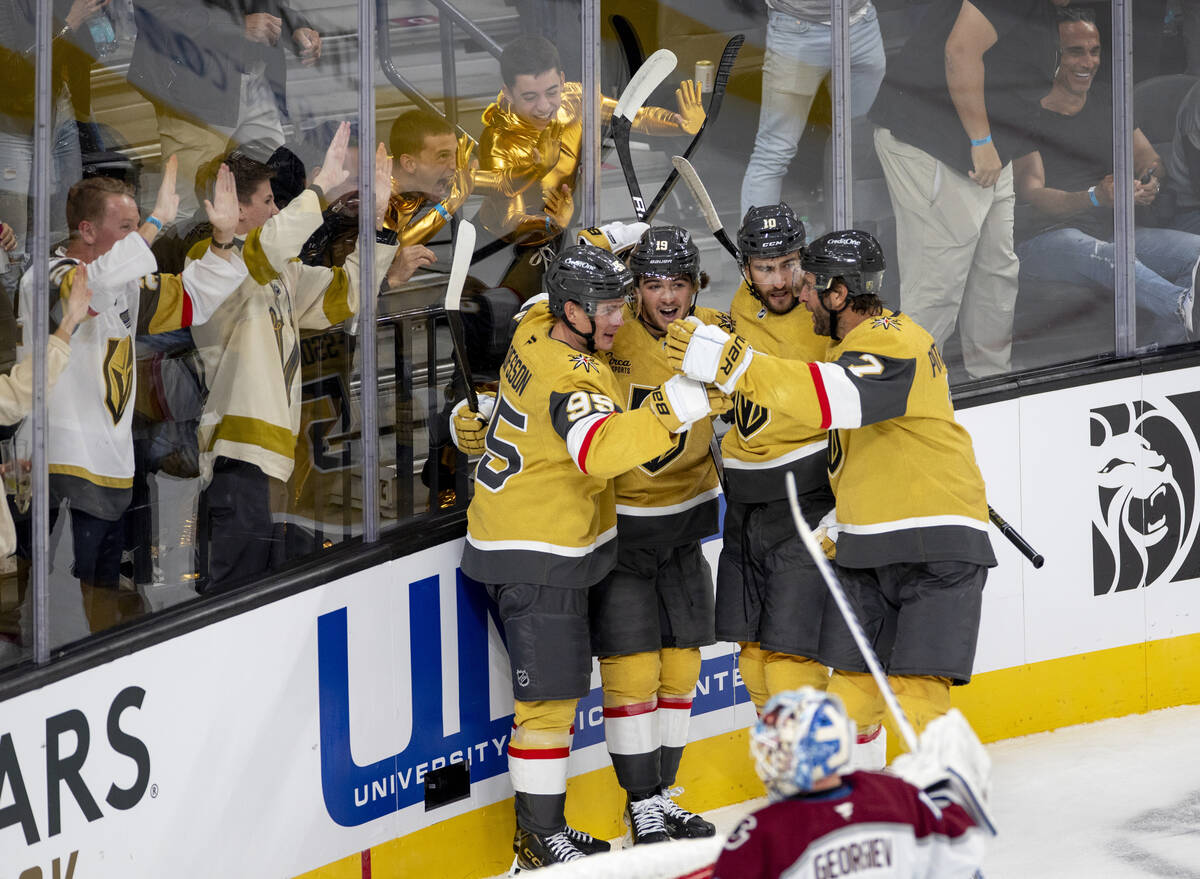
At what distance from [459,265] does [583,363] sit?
473 millimetres

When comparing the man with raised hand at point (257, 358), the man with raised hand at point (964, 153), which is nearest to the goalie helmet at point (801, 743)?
the man with raised hand at point (257, 358)

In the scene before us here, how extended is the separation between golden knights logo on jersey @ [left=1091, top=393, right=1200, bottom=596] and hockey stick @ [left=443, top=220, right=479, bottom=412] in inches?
77.4

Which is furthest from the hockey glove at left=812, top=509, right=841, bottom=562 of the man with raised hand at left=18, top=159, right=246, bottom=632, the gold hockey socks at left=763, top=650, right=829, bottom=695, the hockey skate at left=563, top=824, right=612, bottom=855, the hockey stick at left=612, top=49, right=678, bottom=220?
the man with raised hand at left=18, top=159, right=246, bottom=632

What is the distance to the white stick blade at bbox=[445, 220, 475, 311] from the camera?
380cm

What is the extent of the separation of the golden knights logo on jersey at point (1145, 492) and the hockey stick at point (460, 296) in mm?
1965

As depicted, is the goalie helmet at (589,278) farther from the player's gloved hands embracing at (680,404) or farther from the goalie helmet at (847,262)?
the goalie helmet at (847,262)

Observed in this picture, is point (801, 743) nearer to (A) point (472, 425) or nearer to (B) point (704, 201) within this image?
(A) point (472, 425)

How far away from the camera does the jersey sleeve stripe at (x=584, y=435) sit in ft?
11.2

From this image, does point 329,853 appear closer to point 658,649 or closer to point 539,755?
point 539,755

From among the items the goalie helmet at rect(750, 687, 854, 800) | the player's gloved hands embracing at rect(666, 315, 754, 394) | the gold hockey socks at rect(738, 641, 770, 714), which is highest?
the player's gloved hands embracing at rect(666, 315, 754, 394)

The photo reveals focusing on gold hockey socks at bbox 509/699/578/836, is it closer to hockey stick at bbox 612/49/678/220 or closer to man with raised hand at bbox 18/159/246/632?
man with raised hand at bbox 18/159/246/632

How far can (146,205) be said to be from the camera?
3293 millimetres

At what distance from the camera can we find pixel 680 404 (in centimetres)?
338

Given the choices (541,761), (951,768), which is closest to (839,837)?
(951,768)
